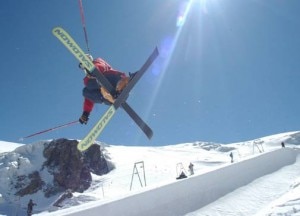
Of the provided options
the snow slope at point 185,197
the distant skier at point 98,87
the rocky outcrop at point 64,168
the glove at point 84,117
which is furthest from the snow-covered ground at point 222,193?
the rocky outcrop at point 64,168

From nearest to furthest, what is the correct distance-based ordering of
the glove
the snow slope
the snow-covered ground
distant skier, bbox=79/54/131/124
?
1. the snow-covered ground
2. the snow slope
3. distant skier, bbox=79/54/131/124
4. the glove

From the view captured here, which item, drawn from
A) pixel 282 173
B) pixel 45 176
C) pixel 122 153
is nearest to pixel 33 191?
pixel 45 176

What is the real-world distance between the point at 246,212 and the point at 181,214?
1.59 m

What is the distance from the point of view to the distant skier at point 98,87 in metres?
8.15

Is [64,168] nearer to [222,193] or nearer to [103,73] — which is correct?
[222,193]

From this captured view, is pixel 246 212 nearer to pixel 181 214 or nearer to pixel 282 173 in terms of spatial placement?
pixel 181 214

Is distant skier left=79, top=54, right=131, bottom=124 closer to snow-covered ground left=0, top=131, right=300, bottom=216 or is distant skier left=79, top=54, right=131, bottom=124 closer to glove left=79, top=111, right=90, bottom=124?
glove left=79, top=111, right=90, bottom=124

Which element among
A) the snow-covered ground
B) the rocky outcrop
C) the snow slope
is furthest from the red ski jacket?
the rocky outcrop

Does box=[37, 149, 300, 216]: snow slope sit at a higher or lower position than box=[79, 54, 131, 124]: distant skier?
lower

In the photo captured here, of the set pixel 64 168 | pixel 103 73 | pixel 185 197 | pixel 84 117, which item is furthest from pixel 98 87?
pixel 64 168

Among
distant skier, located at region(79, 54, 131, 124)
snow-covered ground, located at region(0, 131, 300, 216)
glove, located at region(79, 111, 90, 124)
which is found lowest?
snow-covered ground, located at region(0, 131, 300, 216)

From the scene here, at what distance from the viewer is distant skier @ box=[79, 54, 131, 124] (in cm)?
815

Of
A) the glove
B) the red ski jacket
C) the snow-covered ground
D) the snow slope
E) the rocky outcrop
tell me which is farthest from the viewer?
the rocky outcrop

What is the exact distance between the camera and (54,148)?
89.1 m
